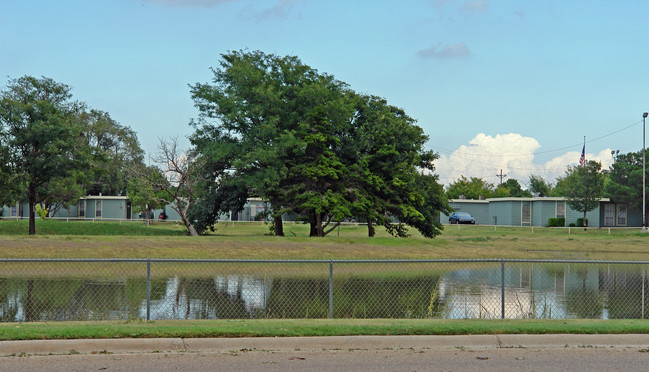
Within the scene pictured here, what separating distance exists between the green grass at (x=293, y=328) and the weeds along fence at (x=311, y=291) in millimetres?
1277

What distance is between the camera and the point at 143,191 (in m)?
39.3

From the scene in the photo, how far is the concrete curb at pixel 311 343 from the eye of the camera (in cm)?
938

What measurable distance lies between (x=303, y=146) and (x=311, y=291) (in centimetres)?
1826

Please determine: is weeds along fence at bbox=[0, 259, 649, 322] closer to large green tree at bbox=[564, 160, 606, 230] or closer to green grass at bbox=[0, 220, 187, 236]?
green grass at bbox=[0, 220, 187, 236]

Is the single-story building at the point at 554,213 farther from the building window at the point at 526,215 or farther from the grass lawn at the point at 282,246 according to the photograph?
the grass lawn at the point at 282,246

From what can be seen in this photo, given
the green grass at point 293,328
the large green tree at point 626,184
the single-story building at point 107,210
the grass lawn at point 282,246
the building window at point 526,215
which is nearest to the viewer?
the green grass at point 293,328

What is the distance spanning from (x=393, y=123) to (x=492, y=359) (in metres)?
32.4

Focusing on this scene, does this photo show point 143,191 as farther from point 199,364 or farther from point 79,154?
point 199,364

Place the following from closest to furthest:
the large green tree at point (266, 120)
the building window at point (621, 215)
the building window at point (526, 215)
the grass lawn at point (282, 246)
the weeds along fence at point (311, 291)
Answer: the weeds along fence at point (311, 291), the grass lawn at point (282, 246), the large green tree at point (266, 120), the building window at point (621, 215), the building window at point (526, 215)

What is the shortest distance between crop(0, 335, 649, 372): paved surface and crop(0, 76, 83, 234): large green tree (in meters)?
30.4

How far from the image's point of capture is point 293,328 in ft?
A: 34.9

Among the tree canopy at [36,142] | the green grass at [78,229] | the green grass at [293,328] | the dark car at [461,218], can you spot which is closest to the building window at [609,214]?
the dark car at [461,218]

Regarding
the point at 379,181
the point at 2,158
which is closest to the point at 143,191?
the point at 2,158

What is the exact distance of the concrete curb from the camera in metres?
9.38
